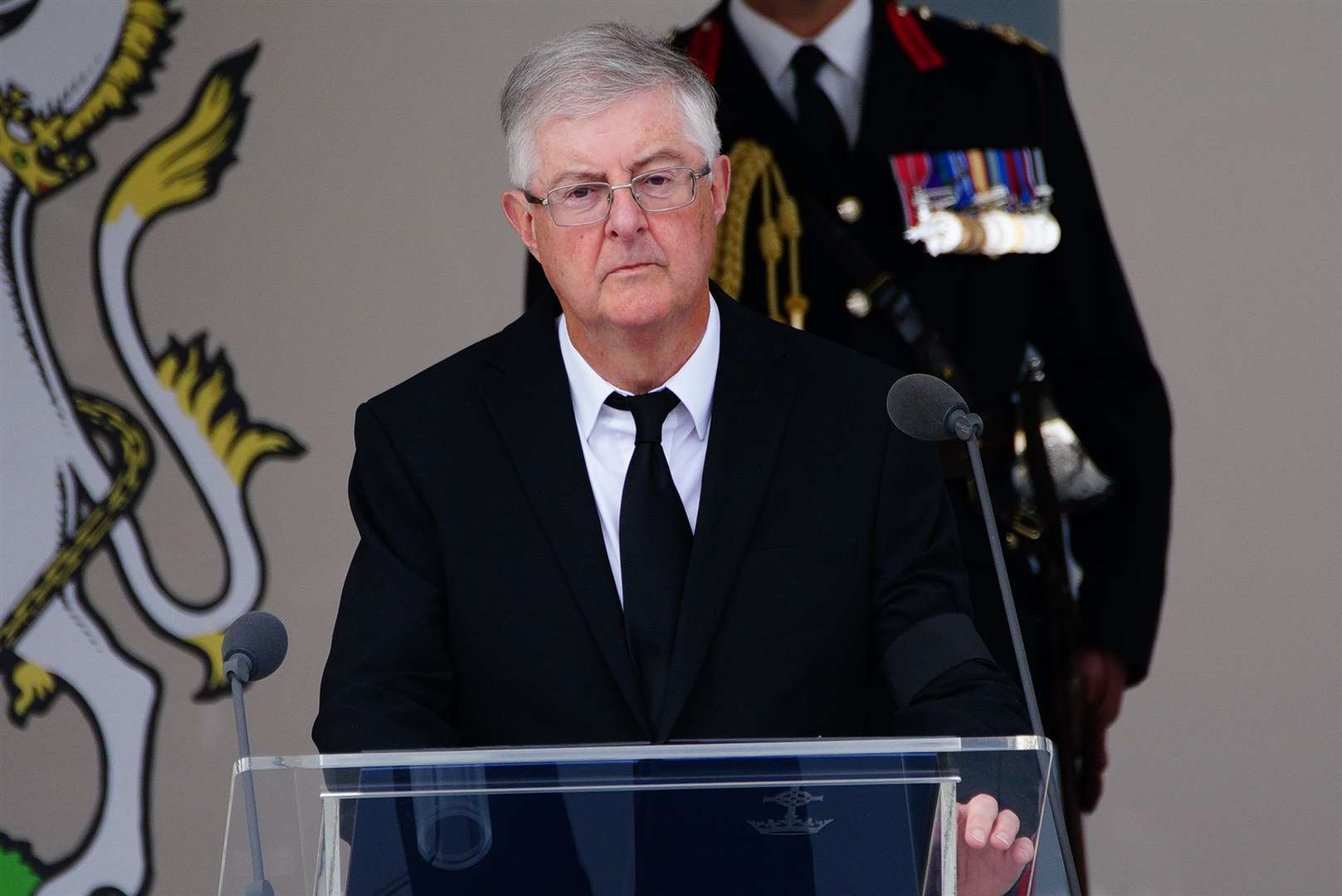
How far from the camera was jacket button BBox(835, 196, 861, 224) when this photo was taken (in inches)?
133

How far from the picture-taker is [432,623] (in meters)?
2.07

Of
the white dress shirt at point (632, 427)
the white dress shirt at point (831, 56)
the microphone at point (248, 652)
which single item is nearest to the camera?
the microphone at point (248, 652)

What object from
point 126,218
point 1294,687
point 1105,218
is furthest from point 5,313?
point 1294,687

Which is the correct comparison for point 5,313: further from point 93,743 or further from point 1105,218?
point 1105,218

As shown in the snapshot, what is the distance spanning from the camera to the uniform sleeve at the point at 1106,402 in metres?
3.47

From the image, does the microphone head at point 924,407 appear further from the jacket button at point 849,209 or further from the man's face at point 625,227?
the jacket button at point 849,209

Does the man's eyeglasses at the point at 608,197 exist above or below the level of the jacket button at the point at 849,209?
below

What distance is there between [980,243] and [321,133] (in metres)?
1.30

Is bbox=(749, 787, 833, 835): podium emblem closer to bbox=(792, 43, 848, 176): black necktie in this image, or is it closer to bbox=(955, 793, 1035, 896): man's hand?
bbox=(955, 793, 1035, 896): man's hand

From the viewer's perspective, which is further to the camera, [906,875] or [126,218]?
[126,218]

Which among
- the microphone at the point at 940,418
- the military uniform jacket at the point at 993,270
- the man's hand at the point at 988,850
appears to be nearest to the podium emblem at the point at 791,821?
the man's hand at the point at 988,850

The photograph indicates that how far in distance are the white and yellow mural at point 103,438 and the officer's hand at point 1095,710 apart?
1559 mm

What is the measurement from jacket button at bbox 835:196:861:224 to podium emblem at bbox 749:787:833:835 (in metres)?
2.02

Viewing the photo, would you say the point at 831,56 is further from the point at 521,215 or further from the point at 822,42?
the point at 521,215
